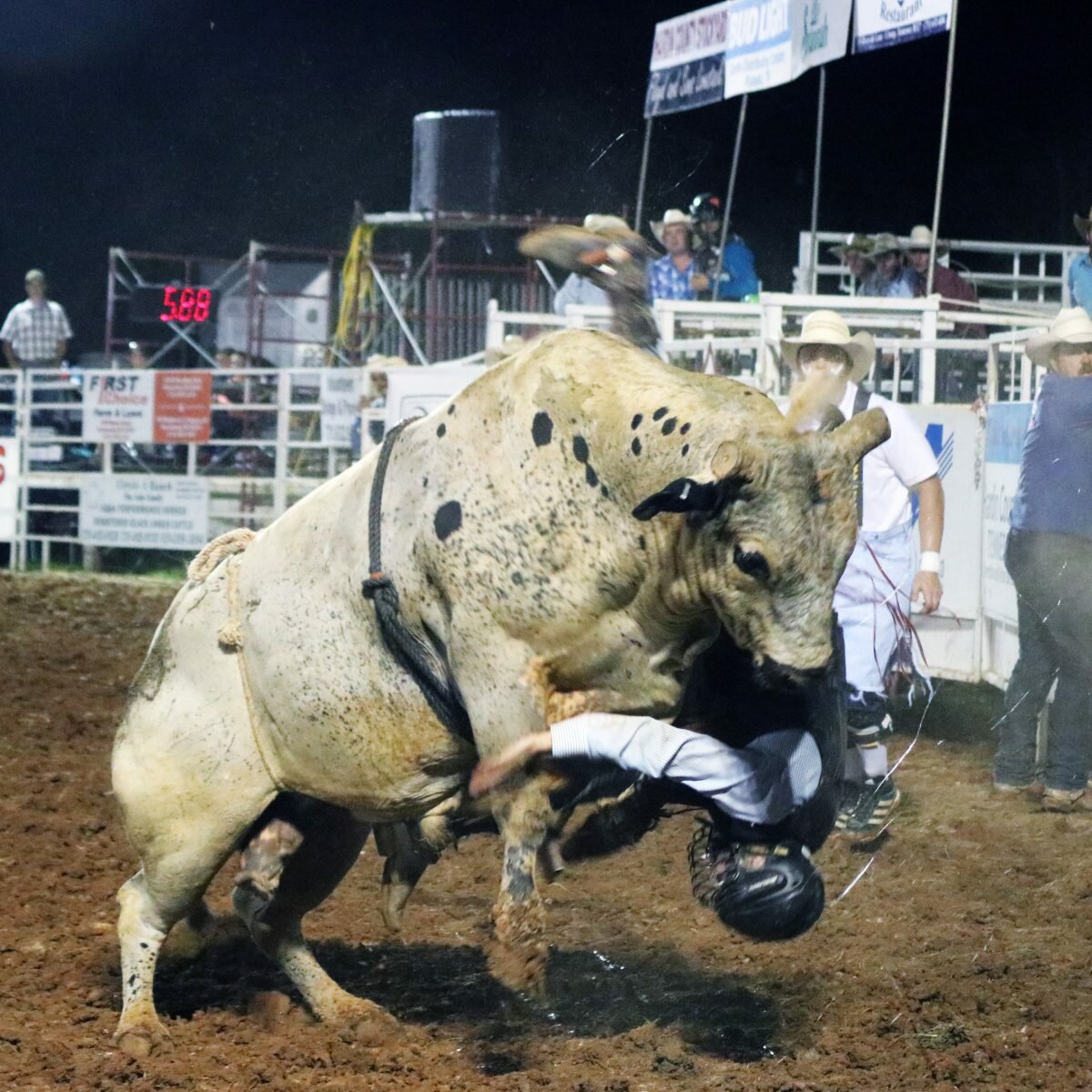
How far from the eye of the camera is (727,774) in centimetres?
277

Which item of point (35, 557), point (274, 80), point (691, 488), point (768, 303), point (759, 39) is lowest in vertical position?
point (35, 557)

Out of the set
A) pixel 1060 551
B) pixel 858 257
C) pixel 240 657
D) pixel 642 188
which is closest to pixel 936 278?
pixel 858 257

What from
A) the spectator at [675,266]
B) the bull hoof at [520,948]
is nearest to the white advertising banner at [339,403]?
the spectator at [675,266]

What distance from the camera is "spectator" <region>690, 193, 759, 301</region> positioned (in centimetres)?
830

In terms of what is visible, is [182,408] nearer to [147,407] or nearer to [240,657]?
[147,407]

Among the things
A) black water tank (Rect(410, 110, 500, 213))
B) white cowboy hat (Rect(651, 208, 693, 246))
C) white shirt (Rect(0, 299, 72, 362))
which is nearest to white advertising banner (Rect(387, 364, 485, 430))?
white cowboy hat (Rect(651, 208, 693, 246))

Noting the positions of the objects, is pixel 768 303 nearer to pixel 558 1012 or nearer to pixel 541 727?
pixel 558 1012

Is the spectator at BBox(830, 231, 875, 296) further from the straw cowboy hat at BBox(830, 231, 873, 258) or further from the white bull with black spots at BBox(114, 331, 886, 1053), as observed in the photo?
the white bull with black spots at BBox(114, 331, 886, 1053)

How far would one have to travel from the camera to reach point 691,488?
8.13 feet

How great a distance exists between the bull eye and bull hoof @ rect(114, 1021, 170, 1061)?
1.73 metres

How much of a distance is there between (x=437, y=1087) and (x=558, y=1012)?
522 mm

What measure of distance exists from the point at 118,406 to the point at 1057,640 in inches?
380

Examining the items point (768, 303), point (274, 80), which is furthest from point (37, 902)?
point (274, 80)

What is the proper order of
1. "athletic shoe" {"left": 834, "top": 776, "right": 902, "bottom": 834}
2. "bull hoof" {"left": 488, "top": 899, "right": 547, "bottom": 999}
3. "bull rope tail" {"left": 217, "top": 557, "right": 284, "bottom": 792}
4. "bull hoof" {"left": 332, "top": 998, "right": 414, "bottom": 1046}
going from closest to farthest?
"bull hoof" {"left": 488, "top": 899, "right": 547, "bottom": 999}
"bull rope tail" {"left": 217, "top": 557, "right": 284, "bottom": 792}
"bull hoof" {"left": 332, "top": 998, "right": 414, "bottom": 1046}
"athletic shoe" {"left": 834, "top": 776, "right": 902, "bottom": 834}
